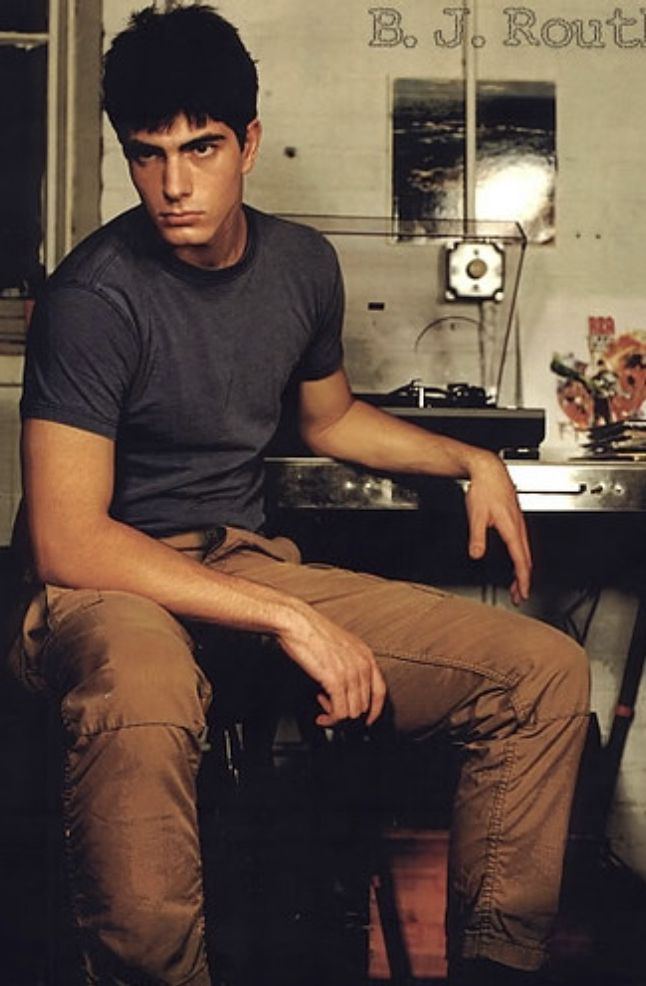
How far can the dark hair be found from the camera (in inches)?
69.4

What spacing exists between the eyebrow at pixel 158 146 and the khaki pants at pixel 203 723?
57 centimetres

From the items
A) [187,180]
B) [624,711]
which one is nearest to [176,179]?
[187,180]

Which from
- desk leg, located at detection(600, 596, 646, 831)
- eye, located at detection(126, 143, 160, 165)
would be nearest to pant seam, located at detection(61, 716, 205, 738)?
eye, located at detection(126, 143, 160, 165)

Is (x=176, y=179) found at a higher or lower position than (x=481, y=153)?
lower

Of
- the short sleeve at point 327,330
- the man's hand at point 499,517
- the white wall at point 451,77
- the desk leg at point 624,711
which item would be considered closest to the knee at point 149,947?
the man's hand at point 499,517

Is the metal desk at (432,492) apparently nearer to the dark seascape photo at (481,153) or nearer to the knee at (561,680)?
the knee at (561,680)

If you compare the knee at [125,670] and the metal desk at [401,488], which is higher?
the metal desk at [401,488]

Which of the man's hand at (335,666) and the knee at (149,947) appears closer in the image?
the knee at (149,947)

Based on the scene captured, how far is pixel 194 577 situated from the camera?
5.17 ft

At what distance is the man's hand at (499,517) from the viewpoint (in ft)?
6.08

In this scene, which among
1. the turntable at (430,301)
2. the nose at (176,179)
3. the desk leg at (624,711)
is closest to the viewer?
the nose at (176,179)

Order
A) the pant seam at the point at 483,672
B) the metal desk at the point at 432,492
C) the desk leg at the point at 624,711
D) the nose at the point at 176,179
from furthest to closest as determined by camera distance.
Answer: the desk leg at the point at 624,711 → the metal desk at the point at 432,492 → the nose at the point at 176,179 → the pant seam at the point at 483,672

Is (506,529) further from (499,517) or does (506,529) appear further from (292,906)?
(292,906)

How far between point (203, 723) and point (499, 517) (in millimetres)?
666
